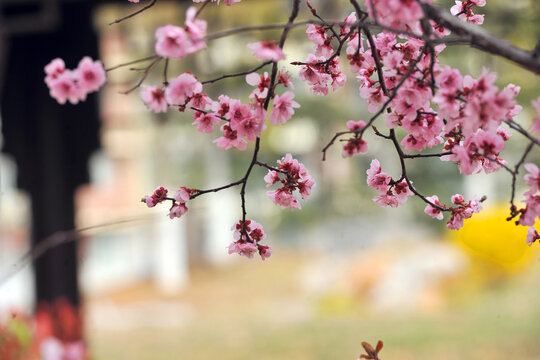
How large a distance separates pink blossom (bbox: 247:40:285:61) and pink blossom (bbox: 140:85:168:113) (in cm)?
10

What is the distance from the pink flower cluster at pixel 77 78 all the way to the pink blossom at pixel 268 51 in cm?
14

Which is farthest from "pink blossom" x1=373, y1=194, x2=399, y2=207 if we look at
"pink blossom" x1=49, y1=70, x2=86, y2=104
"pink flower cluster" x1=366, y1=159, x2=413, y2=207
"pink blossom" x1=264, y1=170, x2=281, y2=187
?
"pink blossom" x1=49, y1=70, x2=86, y2=104

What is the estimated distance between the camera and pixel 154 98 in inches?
20.9

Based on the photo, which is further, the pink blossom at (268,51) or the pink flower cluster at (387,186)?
the pink flower cluster at (387,186)

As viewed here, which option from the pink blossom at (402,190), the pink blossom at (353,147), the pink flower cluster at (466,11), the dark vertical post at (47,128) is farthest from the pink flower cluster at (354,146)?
the dark vertical post at (47,128)

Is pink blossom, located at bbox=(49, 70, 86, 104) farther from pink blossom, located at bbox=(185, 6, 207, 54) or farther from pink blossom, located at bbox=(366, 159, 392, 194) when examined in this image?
pink blossom, located at bbox=(366, 159, 392, 194)

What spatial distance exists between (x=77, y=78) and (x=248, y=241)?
0.22 meters

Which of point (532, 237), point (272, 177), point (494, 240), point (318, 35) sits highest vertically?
point (494, 240)

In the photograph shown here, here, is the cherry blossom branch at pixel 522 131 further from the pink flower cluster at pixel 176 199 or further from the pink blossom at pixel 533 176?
the pink flower cluster at pixel 176 199

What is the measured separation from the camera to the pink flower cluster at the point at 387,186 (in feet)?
2.13

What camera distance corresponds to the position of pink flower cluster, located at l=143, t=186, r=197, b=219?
0.61 m

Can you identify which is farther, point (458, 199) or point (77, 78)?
point (458, 199)

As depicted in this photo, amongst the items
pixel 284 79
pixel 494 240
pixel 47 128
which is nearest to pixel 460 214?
pixel 284 79

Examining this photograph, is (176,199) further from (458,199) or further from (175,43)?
(458,199)
